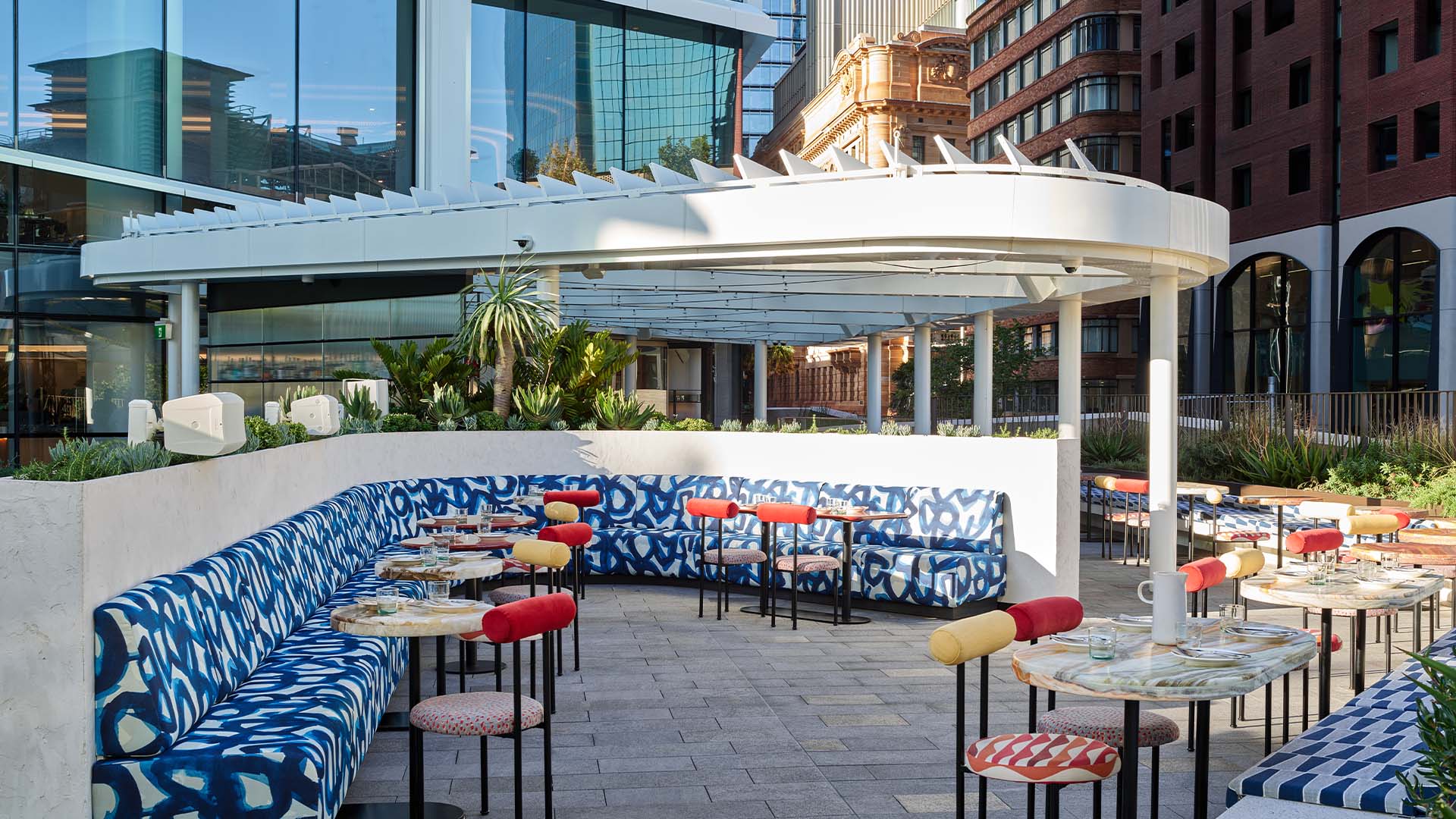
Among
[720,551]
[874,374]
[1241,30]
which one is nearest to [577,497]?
[720,551]

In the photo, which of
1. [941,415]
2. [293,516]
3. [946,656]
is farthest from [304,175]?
[941,415]

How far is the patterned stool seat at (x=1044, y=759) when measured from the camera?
4.01 metres

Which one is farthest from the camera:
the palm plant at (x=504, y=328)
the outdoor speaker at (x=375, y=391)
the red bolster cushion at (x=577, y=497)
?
the palm plant at (x=504, y=328)

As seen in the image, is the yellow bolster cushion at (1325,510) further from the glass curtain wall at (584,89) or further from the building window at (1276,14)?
the building window at (1276,14)

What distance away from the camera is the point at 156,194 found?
19.7m

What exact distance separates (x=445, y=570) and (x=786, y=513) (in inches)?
151

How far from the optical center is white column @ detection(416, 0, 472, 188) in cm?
2202

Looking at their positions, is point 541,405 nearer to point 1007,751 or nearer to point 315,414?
point 315,414

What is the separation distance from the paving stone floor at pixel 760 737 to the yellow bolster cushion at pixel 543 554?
978mm

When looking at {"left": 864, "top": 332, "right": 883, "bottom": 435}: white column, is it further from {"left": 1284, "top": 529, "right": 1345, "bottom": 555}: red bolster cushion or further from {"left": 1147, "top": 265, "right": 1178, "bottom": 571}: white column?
{"left": 1284, "top": 529, "right": 1345, "bottom": 555}: red bolster cushion

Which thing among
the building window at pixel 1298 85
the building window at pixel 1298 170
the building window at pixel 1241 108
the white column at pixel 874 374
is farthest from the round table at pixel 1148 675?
the building window at pixel 1241 108

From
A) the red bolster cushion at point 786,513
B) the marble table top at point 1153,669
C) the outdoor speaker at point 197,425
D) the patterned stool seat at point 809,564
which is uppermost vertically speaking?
the outdoor speaker at point 197,425

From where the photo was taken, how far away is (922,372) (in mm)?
24297

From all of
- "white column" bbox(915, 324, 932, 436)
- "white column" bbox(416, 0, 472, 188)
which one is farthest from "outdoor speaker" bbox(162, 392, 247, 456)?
"white column" bbox(915, 324, 932, 436)
